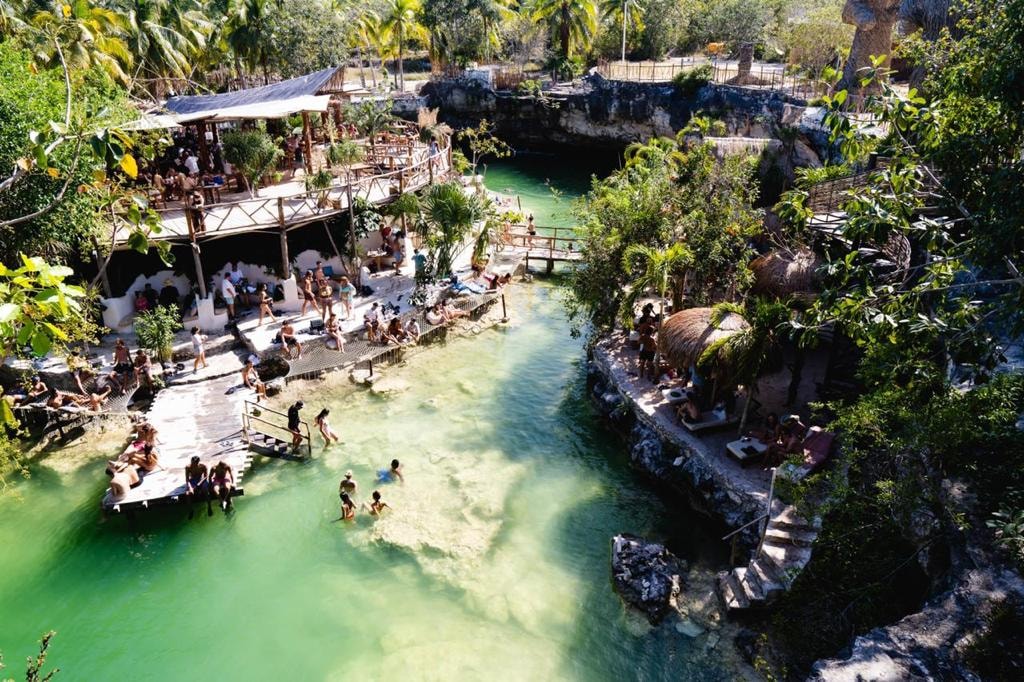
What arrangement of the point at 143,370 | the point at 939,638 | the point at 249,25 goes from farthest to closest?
the point at 249,25 < the point at 143,370 < the point at 939,638

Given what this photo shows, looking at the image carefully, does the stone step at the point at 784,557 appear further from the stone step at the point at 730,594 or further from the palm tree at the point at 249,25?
the palm tree at the point at 249,25

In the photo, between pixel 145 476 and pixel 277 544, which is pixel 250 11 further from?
pixel 277 544

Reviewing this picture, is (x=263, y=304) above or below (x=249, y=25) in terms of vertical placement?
below

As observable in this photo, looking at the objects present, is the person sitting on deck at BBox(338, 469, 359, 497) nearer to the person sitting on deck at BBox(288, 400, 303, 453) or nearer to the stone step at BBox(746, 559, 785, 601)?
the person sitting on deck at BBox(288, 400, 303, 453)

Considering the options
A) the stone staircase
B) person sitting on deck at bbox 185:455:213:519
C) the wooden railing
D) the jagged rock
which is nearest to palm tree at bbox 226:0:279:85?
the wooden railing

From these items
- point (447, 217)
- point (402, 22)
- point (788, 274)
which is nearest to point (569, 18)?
point (402, 22)

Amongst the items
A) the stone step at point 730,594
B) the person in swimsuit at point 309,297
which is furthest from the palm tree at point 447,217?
the stone step at point 730,594

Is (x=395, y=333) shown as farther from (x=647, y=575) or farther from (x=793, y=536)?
(x=793, y=536)
